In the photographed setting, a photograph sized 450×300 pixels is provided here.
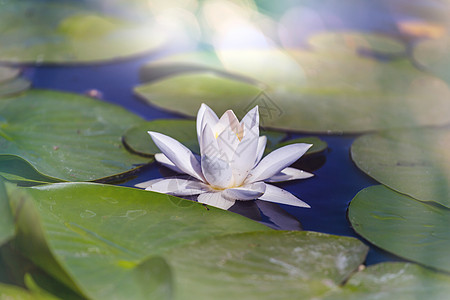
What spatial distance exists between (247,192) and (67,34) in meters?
2.36

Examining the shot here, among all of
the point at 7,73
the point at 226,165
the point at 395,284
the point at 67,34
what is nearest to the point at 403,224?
the point at 395,284

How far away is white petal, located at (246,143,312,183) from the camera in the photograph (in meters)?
1.29

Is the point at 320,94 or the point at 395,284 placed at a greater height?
the point at 320,94

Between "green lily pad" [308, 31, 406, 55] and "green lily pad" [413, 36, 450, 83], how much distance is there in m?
0.14

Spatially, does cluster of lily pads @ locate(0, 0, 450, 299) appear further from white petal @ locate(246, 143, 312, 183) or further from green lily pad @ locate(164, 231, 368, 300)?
white petal @ locate(246, 143, 312, 183)

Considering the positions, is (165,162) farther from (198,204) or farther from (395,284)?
(395,284)

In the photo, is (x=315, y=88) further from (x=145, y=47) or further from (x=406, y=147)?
(x=145, y=47)

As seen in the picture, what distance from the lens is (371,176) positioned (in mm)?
1487

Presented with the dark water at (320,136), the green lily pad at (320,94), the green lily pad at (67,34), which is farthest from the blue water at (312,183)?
the green lily pad at (67,34)

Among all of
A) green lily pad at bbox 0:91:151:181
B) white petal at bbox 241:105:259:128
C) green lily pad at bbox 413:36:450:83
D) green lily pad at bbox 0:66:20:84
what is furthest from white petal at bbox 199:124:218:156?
green lily pad at bbox 413:36:450:83

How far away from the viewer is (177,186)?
1309 millimetres

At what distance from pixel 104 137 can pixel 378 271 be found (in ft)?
3.89

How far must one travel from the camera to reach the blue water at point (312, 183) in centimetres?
124

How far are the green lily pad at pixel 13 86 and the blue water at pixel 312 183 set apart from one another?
0.06 metres
